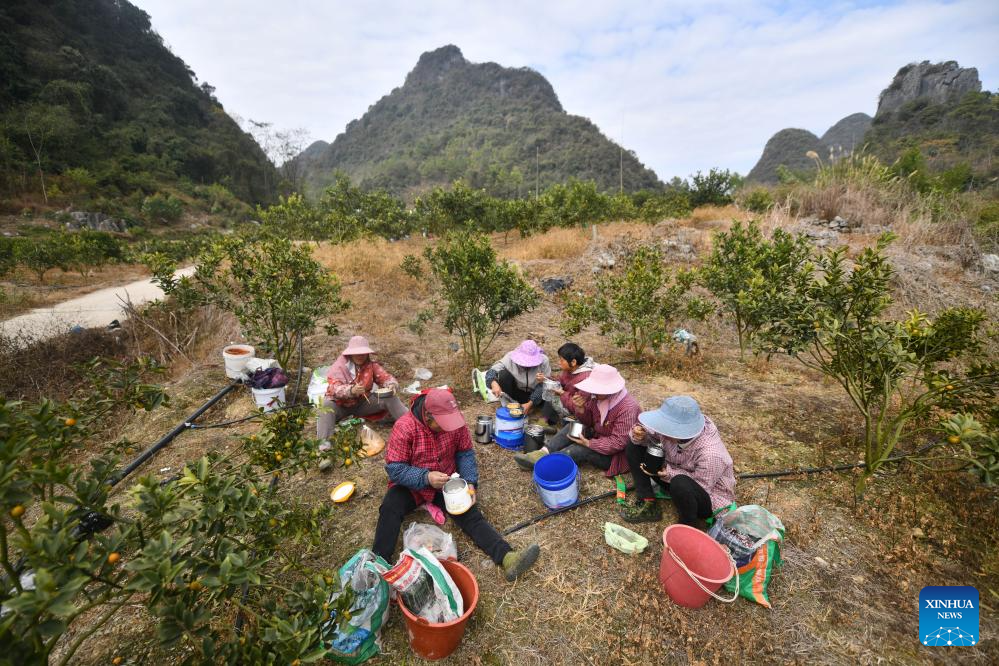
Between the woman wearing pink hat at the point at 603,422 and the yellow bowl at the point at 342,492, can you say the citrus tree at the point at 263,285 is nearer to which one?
the yellow bowl at the point at 342,492

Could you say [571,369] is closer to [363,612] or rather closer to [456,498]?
[456,498]

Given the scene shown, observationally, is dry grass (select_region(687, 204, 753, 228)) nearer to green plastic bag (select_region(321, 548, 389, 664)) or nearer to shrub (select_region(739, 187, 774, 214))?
shrub (select_region(739, 187, 774, 214))

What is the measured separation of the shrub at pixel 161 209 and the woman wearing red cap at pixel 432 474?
3666 cm

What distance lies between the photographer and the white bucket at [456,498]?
10.1 ft

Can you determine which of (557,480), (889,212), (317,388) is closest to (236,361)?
(317,388)

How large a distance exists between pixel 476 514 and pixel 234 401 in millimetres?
4080

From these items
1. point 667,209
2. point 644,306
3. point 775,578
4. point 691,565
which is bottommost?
point 775,578

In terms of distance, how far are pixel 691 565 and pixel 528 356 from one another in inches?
103

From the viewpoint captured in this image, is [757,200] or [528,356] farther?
[757,200]

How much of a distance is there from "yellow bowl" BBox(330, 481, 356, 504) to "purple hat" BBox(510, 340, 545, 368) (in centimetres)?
224

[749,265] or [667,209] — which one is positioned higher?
[667,209]

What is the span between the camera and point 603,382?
3625mm

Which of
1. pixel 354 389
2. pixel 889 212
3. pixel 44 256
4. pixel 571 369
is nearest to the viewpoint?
pixel 571 369

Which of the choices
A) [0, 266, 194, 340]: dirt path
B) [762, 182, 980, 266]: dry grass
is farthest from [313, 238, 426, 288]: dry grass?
[762, 182, 980, 266]: dry grass
